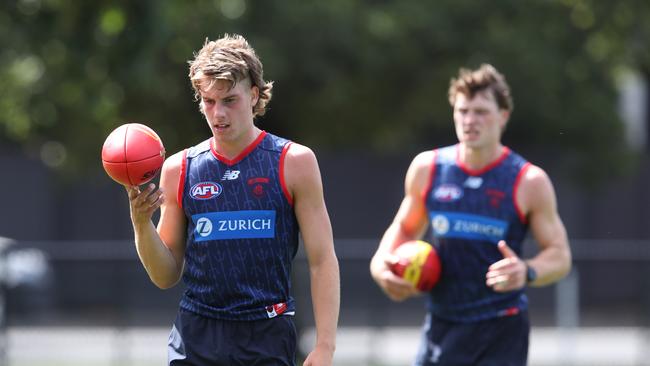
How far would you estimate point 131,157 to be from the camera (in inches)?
198

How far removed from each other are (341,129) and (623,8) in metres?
4.94

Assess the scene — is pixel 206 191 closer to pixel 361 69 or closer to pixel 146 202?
pixel 146 202

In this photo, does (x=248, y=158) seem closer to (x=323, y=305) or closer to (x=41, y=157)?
(x=323, y=305)

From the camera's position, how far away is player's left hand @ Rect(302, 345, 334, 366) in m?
5.01

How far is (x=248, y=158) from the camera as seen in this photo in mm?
5234

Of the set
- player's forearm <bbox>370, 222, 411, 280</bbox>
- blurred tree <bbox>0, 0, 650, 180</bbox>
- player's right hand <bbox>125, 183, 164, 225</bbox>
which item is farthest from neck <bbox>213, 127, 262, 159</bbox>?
blurred tree <bbox>0, 0, 650, 180</bbox>

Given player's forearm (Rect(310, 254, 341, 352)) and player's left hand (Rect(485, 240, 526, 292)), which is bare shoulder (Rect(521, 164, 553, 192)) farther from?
player's forearm (Rect(310, 254, 341, 352))

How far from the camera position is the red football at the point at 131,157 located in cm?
504

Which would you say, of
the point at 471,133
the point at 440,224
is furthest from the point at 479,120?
the point at 440,224

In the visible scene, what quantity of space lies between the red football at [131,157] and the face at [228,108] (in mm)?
281

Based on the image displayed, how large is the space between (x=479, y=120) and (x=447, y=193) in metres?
0.49

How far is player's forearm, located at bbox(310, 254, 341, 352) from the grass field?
913 centimetres

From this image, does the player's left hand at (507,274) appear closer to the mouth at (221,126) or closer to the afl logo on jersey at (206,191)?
the afl logo on jersey at (206,191)

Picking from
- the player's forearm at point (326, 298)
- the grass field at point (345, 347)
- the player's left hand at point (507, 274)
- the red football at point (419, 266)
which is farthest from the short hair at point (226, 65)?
the grass field at point (345, 347)
